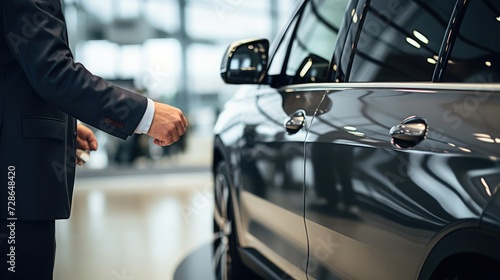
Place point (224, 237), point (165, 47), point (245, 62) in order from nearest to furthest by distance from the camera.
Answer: point (245, 62), point (224, 237), point (165, 47)

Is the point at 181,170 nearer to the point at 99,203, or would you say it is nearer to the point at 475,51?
the point at 99,203

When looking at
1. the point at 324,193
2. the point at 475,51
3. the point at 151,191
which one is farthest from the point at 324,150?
the point at 151,191

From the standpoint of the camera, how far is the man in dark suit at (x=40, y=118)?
5.14 feet

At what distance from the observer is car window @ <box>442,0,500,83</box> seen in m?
1.50

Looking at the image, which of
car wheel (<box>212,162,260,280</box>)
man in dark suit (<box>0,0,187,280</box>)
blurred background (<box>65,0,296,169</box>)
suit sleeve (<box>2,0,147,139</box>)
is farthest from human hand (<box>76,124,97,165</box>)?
blurred background (<box>65,0,296,169</box>)

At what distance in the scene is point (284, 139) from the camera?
2395 millimetres

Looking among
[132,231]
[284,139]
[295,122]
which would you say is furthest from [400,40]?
[132,231]

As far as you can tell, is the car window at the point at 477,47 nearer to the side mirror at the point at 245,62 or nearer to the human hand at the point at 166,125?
the human hand at the point at 166,125

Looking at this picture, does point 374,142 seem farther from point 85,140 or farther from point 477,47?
point 85,140

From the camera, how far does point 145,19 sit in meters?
10.8

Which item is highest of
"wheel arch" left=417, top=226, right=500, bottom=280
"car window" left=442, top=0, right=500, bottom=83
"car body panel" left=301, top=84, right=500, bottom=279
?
"car window" left=442, top=0, right=500, bottom=83

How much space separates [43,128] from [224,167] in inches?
66.5

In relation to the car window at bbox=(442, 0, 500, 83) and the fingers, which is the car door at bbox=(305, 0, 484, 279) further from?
the fingers

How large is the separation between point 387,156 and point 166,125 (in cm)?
57
